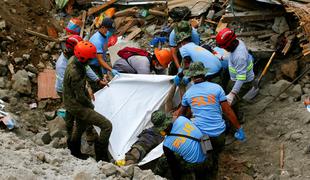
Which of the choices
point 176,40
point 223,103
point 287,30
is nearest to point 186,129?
point 223,103

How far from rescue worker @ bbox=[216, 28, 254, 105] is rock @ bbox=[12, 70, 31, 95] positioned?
397cm

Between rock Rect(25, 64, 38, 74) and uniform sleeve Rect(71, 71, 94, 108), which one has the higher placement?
uniform sleeve Rect(71, 71, 94, 108)

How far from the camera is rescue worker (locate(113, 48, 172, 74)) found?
764cm

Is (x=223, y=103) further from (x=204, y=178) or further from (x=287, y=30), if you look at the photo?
(x=287, y=30)

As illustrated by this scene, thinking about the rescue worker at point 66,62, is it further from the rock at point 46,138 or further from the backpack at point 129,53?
the rock at point 46,138

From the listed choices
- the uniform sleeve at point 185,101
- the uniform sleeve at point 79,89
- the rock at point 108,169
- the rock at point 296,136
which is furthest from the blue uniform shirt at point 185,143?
the rock at point 296,136

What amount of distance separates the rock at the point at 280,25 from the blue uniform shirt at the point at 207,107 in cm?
262

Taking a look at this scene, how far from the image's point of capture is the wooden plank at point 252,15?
27.3 ft

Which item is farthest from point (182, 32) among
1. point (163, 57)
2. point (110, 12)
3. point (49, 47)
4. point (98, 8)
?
point (98, 8)

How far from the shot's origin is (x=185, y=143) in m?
5.86

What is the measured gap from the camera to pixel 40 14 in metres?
11.2

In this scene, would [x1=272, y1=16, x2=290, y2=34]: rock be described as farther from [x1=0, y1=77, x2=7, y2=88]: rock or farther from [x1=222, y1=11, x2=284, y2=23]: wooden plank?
[x1=0, y1=77, x2=7, y2=88]: rock

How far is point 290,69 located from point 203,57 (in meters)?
1.73

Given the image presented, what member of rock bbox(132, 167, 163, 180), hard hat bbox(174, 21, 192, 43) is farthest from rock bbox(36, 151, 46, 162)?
hard hat bbox(174, 21, 192, 43)
